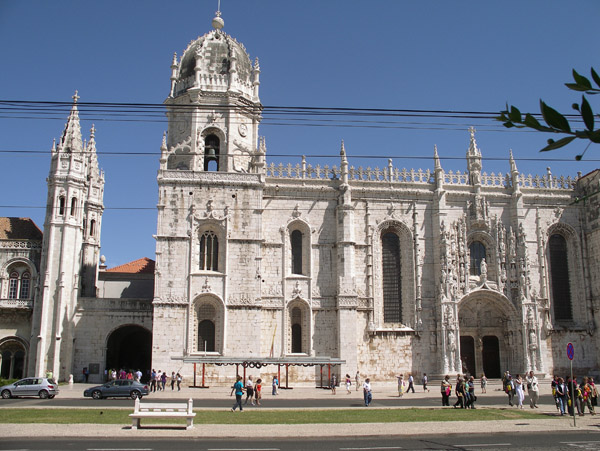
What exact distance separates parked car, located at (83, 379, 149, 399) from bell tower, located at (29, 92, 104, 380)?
10700 millimetres

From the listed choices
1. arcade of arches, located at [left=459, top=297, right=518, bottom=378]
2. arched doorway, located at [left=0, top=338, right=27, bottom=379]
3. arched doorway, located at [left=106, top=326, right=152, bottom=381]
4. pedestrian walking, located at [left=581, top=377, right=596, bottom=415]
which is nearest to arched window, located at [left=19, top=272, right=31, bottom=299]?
arched doorway, located at [left=0, top=338, right=27, bottom=379]

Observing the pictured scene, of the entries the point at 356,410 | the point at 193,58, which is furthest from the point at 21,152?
the point at 193,58

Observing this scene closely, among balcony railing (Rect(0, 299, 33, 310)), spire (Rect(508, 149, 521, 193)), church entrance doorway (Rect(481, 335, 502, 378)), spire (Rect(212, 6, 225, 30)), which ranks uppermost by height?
spire (Rect(212, 6, 225, 30))

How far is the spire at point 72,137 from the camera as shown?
4512 cm

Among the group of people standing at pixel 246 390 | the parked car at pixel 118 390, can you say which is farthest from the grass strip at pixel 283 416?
the parked car at pixel 118 390

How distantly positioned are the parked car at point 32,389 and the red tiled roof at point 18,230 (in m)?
15.4

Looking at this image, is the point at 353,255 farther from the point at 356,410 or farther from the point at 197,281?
the point at 356,410

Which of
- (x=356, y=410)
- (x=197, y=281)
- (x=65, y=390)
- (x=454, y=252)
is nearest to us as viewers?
(x=356, y=410)

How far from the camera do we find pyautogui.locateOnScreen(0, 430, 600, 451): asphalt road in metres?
15.5

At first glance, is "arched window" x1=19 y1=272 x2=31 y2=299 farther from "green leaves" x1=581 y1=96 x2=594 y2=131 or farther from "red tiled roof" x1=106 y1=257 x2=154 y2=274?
"green leaves" x1=581 y1=96 x2=594 y2=131

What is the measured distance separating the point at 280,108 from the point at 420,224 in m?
26.4

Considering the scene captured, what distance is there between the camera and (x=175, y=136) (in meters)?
42.9

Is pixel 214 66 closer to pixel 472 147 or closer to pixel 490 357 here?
pixel 472 147

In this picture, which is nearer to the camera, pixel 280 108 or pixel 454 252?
pixel 280 108
